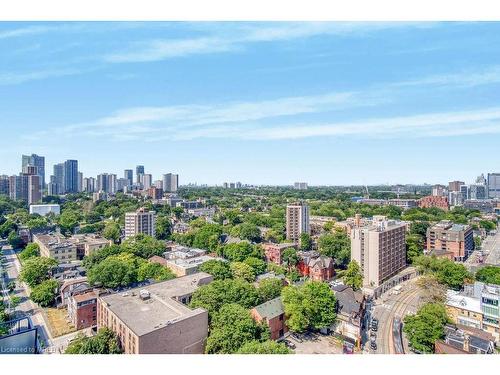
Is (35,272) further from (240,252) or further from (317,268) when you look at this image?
(317,268)

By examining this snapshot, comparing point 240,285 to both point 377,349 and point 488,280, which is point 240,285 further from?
Result: point 488,280

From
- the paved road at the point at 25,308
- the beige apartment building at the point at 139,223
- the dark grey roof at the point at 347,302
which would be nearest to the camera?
the paved road at the point at 25,308

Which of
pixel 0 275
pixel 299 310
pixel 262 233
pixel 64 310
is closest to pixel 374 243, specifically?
pixel 299 310

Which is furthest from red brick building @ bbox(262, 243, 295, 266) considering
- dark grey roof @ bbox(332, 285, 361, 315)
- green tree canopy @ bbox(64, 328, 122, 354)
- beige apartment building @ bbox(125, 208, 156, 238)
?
green tree canopy @ bbox(64, 328, 122, 354)

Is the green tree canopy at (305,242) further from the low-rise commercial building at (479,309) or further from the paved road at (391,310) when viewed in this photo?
the low-rise commercial building at (479,309)

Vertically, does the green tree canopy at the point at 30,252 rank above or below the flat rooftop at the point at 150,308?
below

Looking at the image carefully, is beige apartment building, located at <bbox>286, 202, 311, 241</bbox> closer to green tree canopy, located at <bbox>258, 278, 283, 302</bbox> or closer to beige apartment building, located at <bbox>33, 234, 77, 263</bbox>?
green tree canopy, located at <bbox>258, 278, 283, 302</bbox>

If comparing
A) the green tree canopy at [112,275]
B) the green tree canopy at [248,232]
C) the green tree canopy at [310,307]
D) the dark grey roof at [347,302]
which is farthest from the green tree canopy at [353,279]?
the green tree canopy at [248,232]
